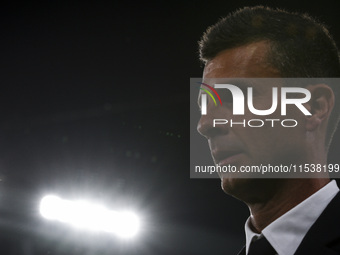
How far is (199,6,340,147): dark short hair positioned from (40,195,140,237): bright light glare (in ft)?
15.3

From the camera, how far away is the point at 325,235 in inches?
33.0

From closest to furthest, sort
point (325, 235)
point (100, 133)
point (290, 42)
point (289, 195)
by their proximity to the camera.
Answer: point (325, 235), point (289, 195), point (290, 42), point (100, 133)

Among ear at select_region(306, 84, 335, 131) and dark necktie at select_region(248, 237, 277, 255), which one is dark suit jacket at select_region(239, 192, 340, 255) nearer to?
dark necktie at select_region(248, 237, 277, 255)

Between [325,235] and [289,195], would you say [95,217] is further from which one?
[325,235]

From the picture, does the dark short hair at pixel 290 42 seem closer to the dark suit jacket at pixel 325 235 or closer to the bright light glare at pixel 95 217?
the dark suit jacket at pixel 325 235

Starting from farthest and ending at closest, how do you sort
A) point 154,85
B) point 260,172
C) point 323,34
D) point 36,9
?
1. point 154,85
2. point 36,9
3. point 323,34
4. point 260,172

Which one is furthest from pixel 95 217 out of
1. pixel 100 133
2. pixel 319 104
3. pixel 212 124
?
pixel 319 104

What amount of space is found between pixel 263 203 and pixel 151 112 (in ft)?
13.9

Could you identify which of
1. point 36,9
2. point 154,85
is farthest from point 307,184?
point 36,9

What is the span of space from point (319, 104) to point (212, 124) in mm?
270

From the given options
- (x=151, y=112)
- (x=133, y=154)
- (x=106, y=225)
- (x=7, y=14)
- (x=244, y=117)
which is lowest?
(x=244, y=117)

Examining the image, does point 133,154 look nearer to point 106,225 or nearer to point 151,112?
point 151,112

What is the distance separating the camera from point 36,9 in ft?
15.2

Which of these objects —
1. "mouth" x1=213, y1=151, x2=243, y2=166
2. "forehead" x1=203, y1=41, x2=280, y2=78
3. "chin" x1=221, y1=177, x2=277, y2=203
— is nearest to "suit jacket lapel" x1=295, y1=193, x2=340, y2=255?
"chin" x1=221, y1=177, x2=277, y2=203
